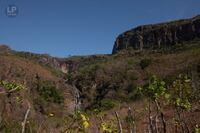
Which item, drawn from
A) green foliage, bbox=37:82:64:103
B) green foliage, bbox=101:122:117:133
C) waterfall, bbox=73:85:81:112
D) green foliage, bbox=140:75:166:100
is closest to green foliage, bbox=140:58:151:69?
waterfall, bbox=73:85:81:112

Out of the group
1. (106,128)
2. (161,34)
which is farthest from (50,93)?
(161,34)

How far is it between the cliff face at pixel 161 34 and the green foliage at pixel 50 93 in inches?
2544

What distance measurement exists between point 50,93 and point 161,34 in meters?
83.3

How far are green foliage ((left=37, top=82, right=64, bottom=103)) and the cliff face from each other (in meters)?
64.6

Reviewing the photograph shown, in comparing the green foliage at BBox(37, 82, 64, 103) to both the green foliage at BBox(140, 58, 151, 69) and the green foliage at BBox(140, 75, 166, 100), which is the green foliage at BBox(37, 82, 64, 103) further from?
the green foliage at BBox(140, 75, 166, 100)

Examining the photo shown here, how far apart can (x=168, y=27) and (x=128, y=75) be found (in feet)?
258

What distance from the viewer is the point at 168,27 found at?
151 metres

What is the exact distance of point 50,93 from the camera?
73.9 meters

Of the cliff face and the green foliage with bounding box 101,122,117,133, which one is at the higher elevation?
the cliff face

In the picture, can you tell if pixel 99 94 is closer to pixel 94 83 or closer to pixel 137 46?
pixel 94 83

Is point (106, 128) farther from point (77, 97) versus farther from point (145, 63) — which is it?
point (77, 97)

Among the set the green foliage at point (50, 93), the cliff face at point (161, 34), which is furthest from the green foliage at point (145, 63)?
the cliff face at point (161, 34)

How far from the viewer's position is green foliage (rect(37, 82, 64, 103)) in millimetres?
72306

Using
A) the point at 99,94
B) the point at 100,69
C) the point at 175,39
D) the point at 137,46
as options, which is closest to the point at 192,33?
the point at 175,39
